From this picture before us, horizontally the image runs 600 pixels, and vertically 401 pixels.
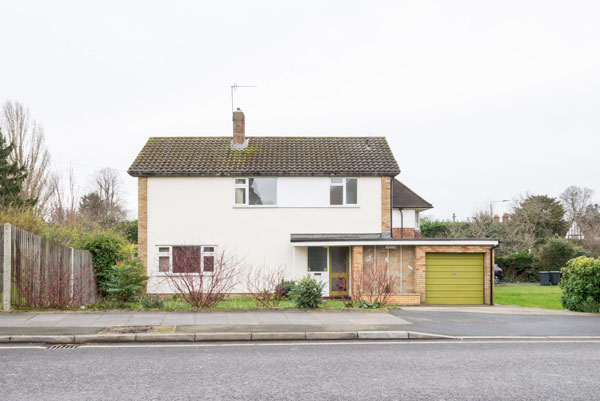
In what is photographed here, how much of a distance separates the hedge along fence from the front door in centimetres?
1093

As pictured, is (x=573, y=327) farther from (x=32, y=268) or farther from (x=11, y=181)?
(x=11, y=181)

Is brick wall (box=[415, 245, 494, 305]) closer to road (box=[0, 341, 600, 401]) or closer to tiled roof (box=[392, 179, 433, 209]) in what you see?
tiled roof (box=[392, 179, 433, 209])

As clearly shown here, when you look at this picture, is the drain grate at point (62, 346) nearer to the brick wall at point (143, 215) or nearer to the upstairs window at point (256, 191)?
the brick wall at point (143, 215)

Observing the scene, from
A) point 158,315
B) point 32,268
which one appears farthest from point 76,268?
point 158,315

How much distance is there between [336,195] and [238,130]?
5.46 m

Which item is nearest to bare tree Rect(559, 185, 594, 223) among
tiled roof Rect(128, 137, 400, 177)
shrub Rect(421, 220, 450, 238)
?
shrub Rect(421, 220, 450, 238)

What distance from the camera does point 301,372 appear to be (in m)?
7.73

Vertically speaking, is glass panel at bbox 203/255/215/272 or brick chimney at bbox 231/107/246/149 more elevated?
brick chimney at bbox 231/107/246/149

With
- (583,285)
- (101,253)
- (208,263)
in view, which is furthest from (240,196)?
(583,285)

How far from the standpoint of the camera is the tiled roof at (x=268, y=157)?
945 inches

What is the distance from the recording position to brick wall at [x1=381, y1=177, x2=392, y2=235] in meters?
24.1

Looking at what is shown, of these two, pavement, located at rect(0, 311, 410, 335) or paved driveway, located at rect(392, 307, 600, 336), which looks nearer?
pavement, located at rect(0, 311, 410, 335)

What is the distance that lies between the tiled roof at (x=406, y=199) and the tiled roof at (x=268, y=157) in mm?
4738

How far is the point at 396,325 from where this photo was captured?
12086 mm
